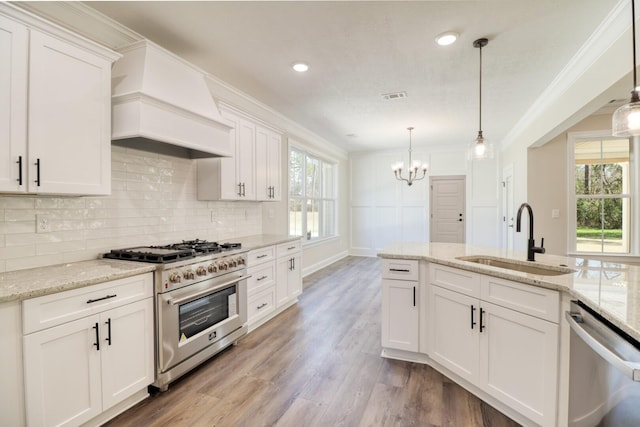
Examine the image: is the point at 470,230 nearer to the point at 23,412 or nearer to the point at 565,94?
the point at 565,94

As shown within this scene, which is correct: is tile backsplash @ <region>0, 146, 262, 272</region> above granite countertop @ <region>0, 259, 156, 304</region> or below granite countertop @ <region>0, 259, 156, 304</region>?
above

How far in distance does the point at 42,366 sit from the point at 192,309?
0.97m

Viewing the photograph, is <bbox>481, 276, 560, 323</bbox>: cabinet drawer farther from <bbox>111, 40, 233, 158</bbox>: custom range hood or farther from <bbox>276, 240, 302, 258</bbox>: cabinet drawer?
<bbox>111, 40, 233, 158</bbox>: custom range hood

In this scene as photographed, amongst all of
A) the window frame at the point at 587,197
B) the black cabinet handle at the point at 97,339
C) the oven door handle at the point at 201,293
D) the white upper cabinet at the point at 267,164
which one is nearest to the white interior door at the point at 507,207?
the window frame at the point at 587,197

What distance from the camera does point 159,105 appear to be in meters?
2.30

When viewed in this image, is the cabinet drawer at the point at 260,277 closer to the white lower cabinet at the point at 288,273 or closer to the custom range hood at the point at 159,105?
the white lower cabinet at the point at 288,273

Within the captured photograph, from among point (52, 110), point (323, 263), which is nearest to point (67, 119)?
point (52, 110)

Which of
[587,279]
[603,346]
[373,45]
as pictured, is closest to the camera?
[603,346]

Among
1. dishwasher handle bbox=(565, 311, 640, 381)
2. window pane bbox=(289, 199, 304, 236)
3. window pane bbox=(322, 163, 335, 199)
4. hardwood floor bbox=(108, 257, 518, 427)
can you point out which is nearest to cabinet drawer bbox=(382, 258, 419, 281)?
hardwood floor bbox=(108, 257, 518, 427)

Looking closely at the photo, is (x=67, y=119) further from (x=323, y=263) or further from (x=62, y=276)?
(x=323, y=263)

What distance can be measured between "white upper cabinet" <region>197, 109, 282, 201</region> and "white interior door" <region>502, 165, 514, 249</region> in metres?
4.46

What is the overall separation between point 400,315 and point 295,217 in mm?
3323

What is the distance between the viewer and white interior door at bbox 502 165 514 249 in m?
5.79

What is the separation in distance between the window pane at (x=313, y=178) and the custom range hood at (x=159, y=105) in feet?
11.3
